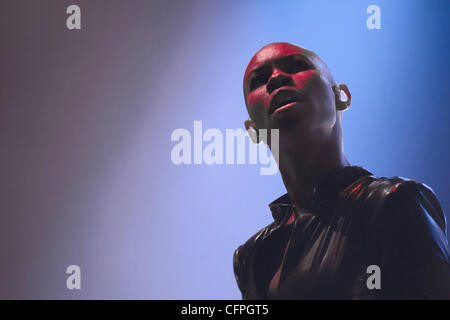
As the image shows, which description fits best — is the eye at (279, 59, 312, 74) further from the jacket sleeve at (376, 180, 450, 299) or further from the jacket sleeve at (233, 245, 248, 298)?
the jacket sleeve at (233, 245, 248, 298)

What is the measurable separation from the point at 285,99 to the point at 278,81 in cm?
9

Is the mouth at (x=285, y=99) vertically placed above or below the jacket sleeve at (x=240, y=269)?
above

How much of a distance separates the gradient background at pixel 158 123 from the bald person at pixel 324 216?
19 centimetres

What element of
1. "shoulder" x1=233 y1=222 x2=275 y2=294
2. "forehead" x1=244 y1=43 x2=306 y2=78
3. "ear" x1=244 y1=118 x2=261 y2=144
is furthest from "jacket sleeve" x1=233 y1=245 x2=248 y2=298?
"forehead" x1=244 y1=43 x2=306 y2=78

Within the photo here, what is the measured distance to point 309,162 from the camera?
6.59 ft

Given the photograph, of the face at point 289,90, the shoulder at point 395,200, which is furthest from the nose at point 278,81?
the shoulder at point 395,200

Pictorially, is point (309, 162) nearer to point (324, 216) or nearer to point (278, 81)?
point (324, 216)

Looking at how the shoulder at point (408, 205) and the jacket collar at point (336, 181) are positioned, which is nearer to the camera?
the shoulder at point (408, 205)

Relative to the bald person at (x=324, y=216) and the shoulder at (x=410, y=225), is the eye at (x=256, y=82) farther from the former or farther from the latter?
the shoulder at (x=410, y=225)

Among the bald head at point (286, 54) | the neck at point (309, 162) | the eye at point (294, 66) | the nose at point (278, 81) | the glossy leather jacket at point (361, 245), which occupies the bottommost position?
the glossy leather jacket at point (361, 245)

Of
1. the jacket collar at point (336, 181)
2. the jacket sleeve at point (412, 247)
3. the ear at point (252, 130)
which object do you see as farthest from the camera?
the ear at point (252, 130)

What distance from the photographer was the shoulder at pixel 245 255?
2.09 metres
